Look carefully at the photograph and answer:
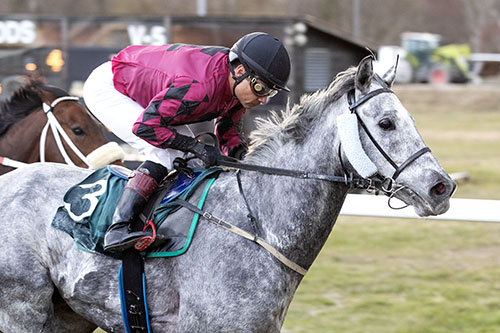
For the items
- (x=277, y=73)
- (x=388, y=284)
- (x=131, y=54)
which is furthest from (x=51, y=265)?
(x=388, y=284)

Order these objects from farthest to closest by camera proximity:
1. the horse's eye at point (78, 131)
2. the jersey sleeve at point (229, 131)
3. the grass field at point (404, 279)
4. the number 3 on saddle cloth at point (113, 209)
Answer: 1. the grass field at point (404, 279)
2. the horse's eye at point (78, 131)
3. the jersey sleeve at point (229, 131)
4. the number 3 on saddle cloth at point (113, 209)

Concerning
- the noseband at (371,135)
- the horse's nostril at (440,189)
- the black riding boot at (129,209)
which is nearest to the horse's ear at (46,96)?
the black riding boot at (129,209)

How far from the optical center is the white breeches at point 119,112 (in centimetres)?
342

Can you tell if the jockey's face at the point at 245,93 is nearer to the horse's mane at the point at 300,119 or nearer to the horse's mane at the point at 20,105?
the horse's mane at the point at 300,119

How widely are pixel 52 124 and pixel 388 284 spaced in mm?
3108

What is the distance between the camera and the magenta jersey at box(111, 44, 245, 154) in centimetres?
310

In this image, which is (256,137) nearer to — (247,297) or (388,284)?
(247,297)

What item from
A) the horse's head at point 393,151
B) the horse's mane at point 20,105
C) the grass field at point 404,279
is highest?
the horse's head at point 393,151

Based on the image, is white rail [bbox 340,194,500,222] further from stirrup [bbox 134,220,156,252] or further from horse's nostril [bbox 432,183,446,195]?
stirrup [bbox 134,220,156,252]

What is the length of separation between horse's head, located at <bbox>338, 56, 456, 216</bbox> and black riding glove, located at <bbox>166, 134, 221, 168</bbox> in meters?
0.60

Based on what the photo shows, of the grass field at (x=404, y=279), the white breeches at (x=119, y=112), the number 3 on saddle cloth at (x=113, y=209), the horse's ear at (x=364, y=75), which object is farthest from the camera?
the grass field at (x=404, y=279)

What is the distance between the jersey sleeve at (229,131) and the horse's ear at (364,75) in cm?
74

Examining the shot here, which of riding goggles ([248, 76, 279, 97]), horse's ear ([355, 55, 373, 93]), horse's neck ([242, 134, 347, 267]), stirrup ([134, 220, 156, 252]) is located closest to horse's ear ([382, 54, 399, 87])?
horse's ear ([355, 55, 373, 93])

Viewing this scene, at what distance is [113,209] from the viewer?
3.33 metres
